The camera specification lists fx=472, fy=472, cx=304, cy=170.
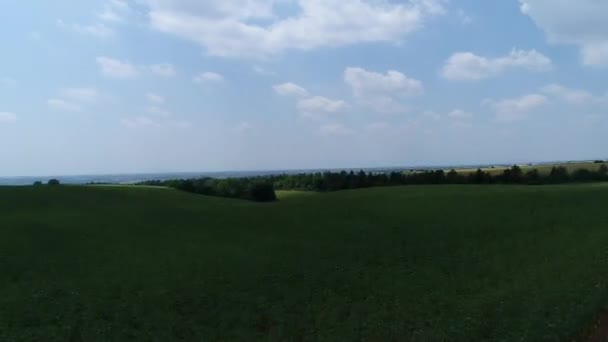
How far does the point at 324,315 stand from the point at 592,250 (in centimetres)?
1692

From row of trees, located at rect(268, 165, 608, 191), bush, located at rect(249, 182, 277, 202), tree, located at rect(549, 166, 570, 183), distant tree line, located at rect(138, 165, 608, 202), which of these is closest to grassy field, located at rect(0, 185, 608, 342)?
bush, located at rect(249, 182, 277, 202)

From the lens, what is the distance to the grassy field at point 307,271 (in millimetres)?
17578

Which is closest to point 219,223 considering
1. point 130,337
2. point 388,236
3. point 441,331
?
point 388,236

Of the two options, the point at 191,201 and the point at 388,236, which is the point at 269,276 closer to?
the point at 388,236

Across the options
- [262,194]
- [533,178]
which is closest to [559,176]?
[533,178]

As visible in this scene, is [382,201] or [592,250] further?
[382,201]

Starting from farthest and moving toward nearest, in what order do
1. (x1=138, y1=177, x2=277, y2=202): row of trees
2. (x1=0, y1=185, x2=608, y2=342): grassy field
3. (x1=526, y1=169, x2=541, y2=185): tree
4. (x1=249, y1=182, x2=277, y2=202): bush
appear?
(x1=526, y1=169, x2=541, y2=185): tree → (x1=138, y1=177, x2=277, y2=202): row of trees → (x1=249, y1=182, x2=277, y2=202): bush → (x1=0, y1=185, x2=608, y2=342): grassy field

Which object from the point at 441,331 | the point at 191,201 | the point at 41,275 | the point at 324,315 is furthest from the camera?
the point at 191,201

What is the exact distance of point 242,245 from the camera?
3117 cm

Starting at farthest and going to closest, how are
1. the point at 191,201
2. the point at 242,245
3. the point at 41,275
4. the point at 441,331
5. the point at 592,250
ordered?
the point at 191,201 < the point at 242,245 < the point at 592,250 < the point at 41,275 < the point at 441,331

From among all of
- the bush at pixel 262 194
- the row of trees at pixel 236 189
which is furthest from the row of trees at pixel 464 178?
the bush at pixel 262 194

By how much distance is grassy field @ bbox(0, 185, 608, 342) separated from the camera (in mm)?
17578

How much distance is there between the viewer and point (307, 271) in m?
25.1

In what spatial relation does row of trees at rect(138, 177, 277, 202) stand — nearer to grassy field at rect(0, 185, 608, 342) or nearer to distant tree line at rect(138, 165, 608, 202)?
distant tree line at rect(138, 165, 608, 202)
